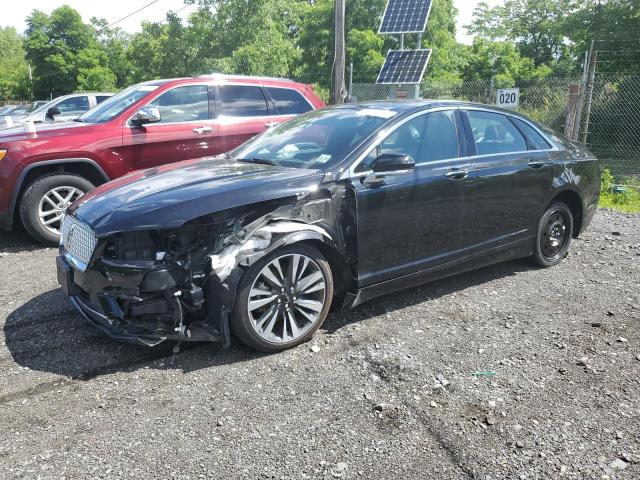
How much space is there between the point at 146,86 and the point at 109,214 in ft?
13.7

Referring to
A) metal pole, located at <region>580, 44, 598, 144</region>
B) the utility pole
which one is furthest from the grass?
the utility pole

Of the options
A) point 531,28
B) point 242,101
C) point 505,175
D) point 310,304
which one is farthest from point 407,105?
point 531,28

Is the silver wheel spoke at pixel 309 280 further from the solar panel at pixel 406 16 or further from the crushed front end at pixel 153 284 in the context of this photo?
the solar panel at pixel 406 16

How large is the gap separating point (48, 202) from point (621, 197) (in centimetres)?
876

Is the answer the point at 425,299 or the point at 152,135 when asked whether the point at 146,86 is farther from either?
the point at 425,299

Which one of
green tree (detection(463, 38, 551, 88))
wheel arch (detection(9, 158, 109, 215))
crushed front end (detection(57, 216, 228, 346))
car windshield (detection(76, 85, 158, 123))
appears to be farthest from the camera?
green tree (detection(463, 38, 551, 88))

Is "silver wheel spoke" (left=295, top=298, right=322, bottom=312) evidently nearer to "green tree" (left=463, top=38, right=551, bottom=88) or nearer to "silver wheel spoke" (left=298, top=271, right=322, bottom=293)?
"silver wheel spoke" (left=298, top=271, right=322, bottom=293)

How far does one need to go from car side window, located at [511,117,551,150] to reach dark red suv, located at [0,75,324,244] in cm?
341

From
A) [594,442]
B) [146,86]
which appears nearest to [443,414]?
[594,442]

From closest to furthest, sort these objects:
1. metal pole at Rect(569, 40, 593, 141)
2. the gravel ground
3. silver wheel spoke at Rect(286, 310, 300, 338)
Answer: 1. the gravel ground
2. silver wheel spoke at Rect(286, 310, 300, 338)
3. metal pole at Rect(569, 40, 593, 141)

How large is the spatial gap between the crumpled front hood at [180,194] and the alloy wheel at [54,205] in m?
2.36

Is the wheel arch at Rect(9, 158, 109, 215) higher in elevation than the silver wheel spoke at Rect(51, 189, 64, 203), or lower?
higher

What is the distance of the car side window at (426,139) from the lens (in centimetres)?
418

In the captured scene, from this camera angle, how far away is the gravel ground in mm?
2607
